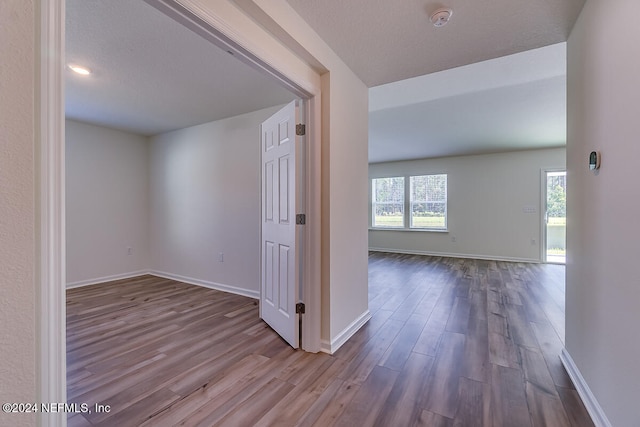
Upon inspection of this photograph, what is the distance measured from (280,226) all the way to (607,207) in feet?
6.85

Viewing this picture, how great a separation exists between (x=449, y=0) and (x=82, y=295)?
16.3 ft

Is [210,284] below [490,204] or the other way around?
below

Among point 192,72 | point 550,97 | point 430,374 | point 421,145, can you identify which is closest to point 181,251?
point 192,72

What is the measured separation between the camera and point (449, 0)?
1614 mm

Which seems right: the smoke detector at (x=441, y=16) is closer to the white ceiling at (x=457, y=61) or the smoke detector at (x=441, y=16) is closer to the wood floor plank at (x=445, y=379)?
the white ceiling at (x=457, y=61)

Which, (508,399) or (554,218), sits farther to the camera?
(554,218)

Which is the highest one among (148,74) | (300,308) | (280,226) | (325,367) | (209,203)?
(148,74)

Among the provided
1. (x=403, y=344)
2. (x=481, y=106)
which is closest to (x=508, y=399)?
(x=403, y=344)

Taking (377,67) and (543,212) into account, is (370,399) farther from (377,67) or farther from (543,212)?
(543,212)

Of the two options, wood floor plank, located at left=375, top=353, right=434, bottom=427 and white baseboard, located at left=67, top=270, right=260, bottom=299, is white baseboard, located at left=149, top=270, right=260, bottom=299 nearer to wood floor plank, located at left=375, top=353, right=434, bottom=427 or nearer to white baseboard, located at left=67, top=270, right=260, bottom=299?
white baseboard, located at left=67, top=270, right=260, bottom=299

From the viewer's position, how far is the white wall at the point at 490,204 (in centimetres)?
600

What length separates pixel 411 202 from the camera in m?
7.40

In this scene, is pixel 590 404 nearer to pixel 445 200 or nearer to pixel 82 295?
pixel 82 295

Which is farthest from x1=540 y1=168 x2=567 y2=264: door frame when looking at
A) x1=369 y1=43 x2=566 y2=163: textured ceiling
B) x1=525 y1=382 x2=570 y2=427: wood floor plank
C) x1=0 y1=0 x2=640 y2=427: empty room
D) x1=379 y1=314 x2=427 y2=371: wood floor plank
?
x1=525 y1=382 x2=570 y2=427: wood floor plank
